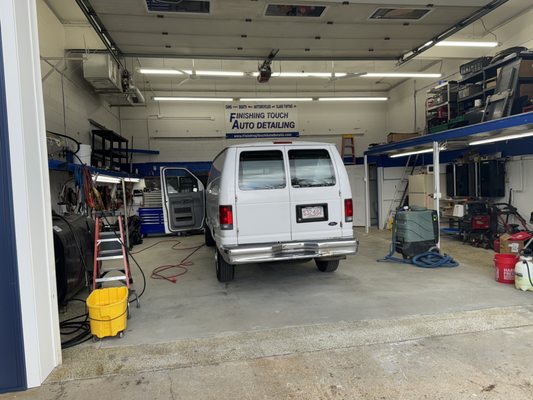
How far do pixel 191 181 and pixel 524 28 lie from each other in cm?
893

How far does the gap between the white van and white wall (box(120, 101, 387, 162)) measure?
914cm

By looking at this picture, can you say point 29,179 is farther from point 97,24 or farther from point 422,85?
point 422,85

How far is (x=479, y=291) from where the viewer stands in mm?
4762

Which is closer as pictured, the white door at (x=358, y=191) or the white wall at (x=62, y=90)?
the white wall at (x=62, y=90)

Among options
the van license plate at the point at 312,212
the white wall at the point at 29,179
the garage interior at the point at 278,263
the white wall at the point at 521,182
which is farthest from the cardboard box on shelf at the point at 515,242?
the white wall at the point at 29,179

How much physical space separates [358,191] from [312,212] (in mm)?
8149

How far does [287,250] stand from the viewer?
459 centimetres

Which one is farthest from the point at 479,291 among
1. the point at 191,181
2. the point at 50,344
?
the point at 191,181

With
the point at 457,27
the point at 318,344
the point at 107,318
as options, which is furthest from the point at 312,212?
the point at 457,27

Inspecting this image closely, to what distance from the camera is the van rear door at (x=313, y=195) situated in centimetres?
476

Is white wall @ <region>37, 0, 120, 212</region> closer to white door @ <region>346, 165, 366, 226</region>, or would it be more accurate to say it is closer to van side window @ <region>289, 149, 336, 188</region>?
van side window @ <region>289, 149, 336, 188</region>

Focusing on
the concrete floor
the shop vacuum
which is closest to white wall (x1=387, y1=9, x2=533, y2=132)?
the shop vacuum

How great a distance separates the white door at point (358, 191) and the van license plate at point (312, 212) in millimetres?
7894

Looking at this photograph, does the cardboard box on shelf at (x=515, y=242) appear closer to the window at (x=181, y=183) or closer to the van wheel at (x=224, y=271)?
A: the van wheel at (x=224, y=271)
